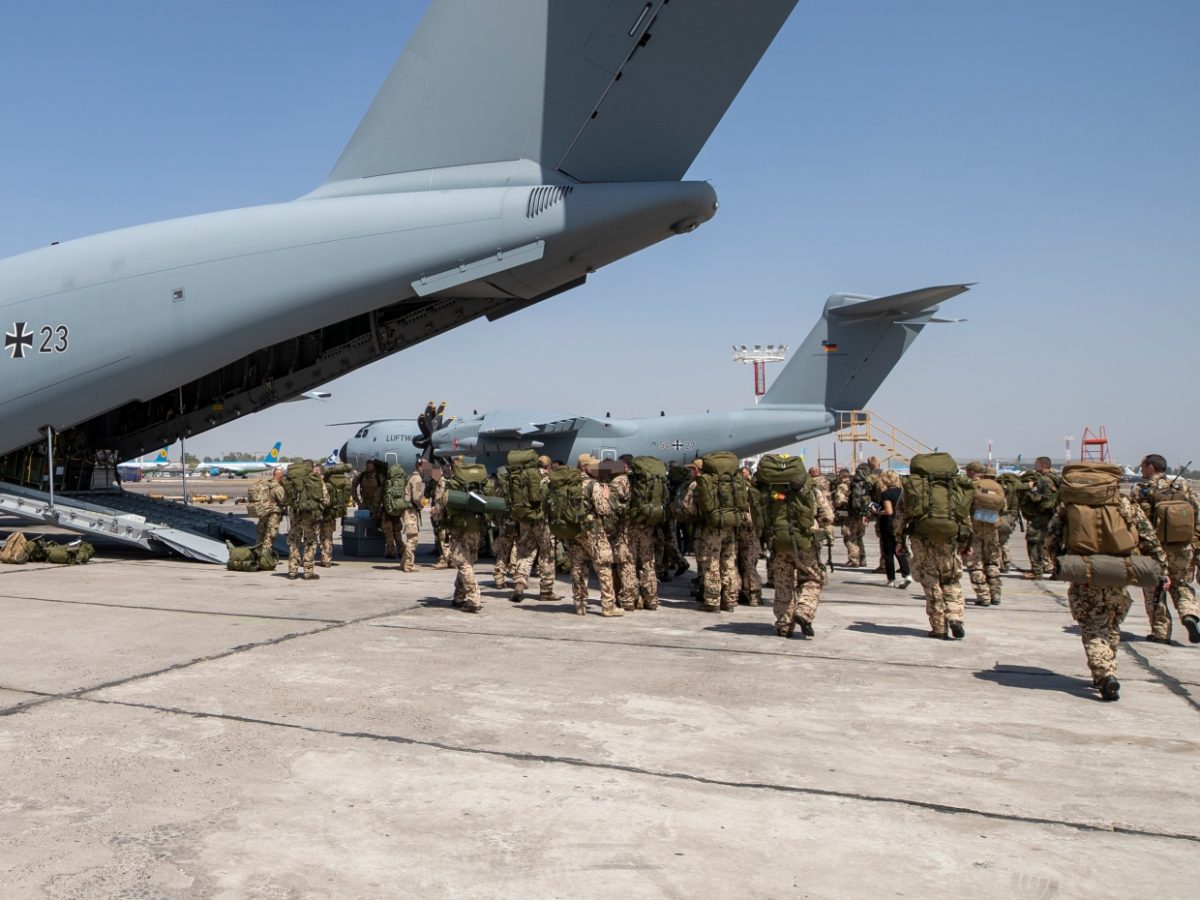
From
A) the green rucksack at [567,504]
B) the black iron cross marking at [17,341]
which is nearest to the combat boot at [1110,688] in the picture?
the green rucksack at [567,504]

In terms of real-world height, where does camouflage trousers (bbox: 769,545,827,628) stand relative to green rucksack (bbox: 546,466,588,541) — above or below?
below

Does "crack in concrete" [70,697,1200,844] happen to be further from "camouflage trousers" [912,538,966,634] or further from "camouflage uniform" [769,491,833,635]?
"camouflage trousers" [912,538,966,634]

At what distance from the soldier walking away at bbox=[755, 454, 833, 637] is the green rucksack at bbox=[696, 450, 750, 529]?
115 cm

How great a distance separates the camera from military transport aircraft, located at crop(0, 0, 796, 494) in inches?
425

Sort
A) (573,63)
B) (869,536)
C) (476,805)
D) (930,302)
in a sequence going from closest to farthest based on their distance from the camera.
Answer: (476,805) < (573,63) < (930,302) < (869,536)

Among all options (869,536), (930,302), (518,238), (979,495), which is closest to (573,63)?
(518,238)

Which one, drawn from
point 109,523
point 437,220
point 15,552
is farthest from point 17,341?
point 437,220

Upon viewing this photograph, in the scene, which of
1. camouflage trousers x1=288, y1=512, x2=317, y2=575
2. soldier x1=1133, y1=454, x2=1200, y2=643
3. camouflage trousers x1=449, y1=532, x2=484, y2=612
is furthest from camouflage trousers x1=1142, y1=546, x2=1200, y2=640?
camouflage trousers x1=288, y1=512, x2=317, y2=575

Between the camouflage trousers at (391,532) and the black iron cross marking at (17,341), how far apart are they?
5771mm

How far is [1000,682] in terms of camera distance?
657cm

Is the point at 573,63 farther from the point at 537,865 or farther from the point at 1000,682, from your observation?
the point at 537,865

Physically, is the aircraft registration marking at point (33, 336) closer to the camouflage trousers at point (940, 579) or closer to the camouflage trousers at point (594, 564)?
the camouflage trousers at point (594, 564)

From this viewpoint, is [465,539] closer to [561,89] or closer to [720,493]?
[720,493]

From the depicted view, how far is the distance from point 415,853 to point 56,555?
11855 millimetres
